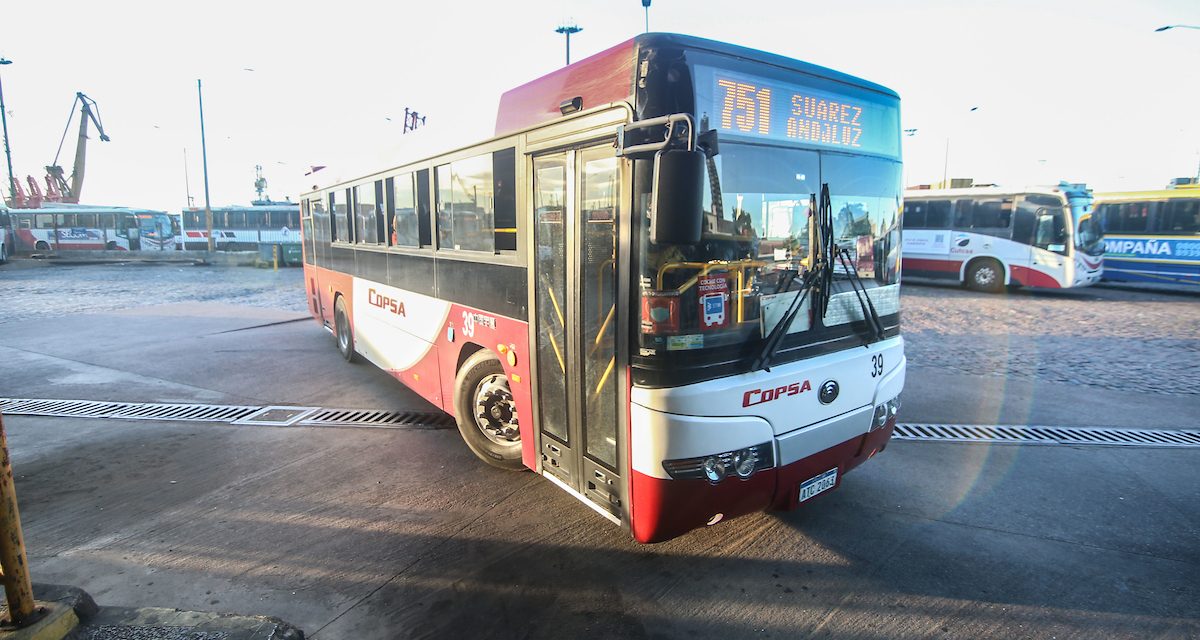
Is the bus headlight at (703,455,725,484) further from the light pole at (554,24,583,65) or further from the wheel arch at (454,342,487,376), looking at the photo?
the light pole at (554,24,583,65)

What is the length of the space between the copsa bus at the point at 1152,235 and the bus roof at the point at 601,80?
17986 mm

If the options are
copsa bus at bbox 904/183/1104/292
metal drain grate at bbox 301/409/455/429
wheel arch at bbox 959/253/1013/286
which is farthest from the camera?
wheel arch at bbox 959/253/1013/286

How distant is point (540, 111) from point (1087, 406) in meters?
7.15

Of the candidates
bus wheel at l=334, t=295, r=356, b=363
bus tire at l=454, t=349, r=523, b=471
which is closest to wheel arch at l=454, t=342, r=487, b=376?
bus tire at l=454, t=349, r=523, b=471

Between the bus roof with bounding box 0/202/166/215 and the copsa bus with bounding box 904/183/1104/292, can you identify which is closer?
the copsa bus with bounding box 904/183/1104/292

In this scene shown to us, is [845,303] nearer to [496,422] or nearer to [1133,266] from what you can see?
[496,422]

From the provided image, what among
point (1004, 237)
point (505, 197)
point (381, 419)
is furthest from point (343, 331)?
point (1004, 237)

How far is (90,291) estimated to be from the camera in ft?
63.8

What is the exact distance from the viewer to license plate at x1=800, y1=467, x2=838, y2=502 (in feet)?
12.8

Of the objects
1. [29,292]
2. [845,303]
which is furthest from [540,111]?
[29,292]

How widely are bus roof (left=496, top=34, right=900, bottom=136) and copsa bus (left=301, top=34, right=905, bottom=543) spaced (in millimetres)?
15

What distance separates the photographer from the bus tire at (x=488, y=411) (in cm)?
518

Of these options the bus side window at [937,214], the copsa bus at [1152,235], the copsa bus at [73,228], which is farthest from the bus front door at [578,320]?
the copsa bus at [73,228]

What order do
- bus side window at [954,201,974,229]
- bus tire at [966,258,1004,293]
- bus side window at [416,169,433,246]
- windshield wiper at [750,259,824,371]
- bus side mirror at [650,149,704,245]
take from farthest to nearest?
1. bus side window at [954,201,974,229]
2. bus tire at [966,258,1004,293]
3. bus side window at [416,169,433,246]
4. windshield wiper at [750,259,824,371]
5. bus side mirror at [650,149,704,245]
